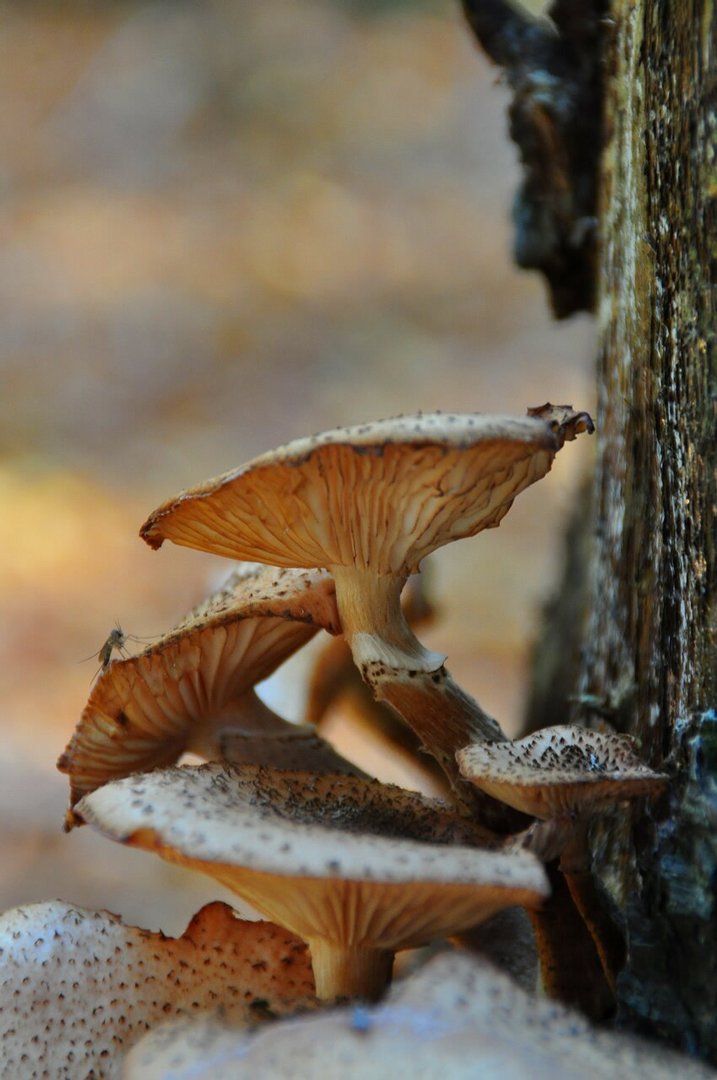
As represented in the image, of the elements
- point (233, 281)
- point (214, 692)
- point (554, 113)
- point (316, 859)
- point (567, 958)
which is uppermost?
point (233, 281)

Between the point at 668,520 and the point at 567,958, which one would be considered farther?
the point at 668,520

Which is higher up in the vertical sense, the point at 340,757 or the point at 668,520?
the point at 668,520

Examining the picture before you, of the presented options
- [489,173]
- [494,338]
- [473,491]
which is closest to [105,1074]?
[473,491]

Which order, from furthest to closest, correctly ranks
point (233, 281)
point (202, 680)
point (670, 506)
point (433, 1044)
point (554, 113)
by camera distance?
point (233, 281) < point (554, 113) < point (202, 680) < point (670, 506) < point (433, 1044)

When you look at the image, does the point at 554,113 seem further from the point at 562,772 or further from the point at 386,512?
the point at 562,772

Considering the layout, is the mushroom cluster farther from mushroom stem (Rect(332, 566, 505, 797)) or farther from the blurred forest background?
the blurred forest background

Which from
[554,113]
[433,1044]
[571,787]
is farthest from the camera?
[554,113]

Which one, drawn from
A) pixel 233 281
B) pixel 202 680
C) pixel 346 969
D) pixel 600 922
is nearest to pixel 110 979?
pixel 346 969

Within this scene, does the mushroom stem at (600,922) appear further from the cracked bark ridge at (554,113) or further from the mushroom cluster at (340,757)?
the cracked bark ridge at (554,113)
